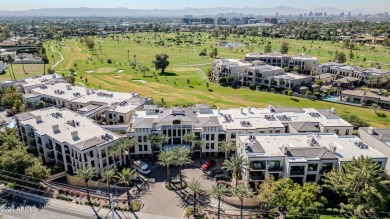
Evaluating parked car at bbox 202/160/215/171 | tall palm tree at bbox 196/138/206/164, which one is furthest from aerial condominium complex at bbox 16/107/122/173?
parked car at bbox 202/160/215/171

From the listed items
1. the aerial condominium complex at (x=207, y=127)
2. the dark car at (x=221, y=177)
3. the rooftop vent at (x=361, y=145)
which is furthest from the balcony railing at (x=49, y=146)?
the rooftop vent at (x=361, y=145)

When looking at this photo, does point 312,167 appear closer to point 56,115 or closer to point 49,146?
point 49,146

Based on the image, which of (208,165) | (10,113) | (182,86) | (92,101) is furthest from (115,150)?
(182,86)

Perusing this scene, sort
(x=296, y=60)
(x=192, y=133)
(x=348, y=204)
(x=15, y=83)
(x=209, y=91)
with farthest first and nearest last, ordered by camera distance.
→ (x=296, y=60) → (x=209, y=91) → (x=15, y=83) → (x=192, y=133) → (x=348, y=204)

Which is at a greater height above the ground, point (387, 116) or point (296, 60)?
point (296, 60)

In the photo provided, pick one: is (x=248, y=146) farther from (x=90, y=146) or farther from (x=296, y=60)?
(x=296, y=60)

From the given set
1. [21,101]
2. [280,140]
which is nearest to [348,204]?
[280,140]

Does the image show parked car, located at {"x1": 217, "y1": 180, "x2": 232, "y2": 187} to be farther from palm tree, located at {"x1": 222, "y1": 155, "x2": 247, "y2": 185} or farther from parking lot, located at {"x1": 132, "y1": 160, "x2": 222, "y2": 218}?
palm tree, located at {"x1": 222, "y1": 155, "x2": 247, "y2": 185}
